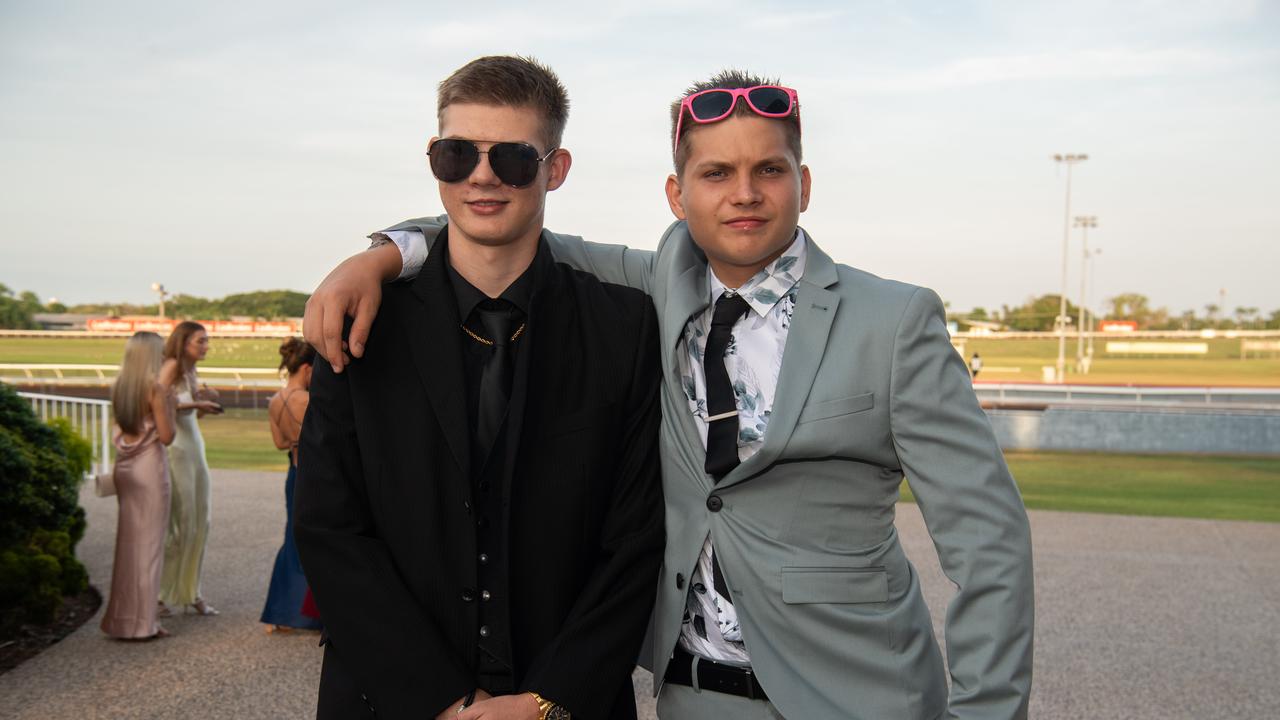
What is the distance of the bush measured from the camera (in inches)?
257

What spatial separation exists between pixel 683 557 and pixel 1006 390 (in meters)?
40.0

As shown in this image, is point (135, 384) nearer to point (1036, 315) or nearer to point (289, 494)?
point (289, 494)

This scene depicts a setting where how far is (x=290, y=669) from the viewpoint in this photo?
20.1 feet

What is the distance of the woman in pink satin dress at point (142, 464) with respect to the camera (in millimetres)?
6832

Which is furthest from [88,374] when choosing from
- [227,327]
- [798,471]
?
[798,471]

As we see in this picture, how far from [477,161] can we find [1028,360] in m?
93.4

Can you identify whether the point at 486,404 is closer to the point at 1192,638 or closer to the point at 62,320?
the point at 1192,638

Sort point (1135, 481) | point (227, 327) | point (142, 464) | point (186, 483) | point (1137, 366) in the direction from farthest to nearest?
point (1137, 366) < point (227, 327) < point (1135, 481) < point (186, 483) < point (142, 464)

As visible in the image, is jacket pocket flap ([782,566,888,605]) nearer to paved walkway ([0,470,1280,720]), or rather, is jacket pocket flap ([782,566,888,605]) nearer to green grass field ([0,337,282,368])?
paved walkway ([0,470,1280,720])

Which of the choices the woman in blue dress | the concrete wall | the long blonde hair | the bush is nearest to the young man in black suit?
the woman in blue dress

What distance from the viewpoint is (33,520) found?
6.85m

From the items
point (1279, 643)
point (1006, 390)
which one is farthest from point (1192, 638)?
point (1006, 390)

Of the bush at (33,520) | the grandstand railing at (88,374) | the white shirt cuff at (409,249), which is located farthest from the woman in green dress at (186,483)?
the grandstand railing at (88,374)

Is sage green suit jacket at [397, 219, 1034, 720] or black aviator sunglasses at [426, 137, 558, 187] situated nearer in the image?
sage green suit jacket at [397, 219, 1034, 720]
